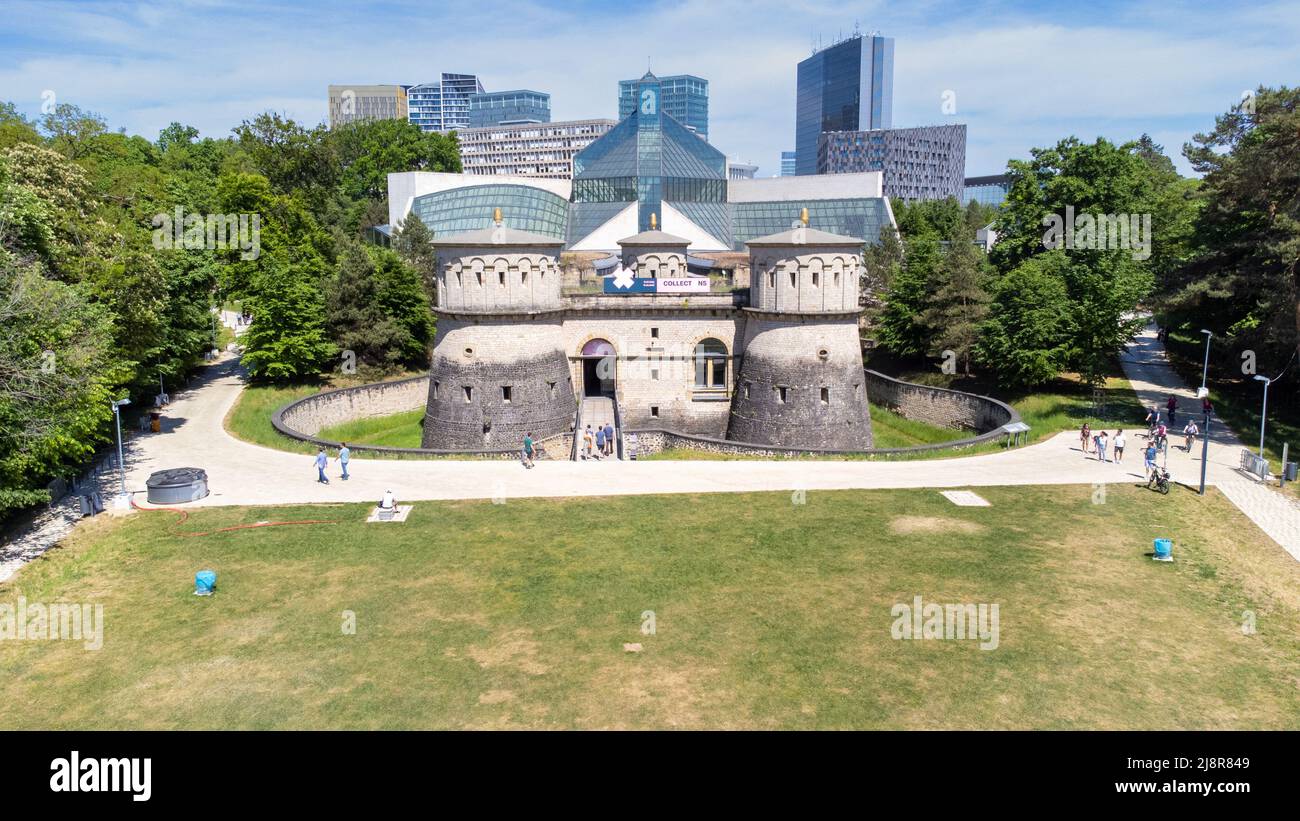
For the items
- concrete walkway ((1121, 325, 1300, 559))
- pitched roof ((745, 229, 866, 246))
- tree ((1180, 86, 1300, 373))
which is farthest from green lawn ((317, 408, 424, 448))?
tree ((1180, 86, 1300, 373))

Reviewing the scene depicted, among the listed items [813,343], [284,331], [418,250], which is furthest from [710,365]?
[418,250]

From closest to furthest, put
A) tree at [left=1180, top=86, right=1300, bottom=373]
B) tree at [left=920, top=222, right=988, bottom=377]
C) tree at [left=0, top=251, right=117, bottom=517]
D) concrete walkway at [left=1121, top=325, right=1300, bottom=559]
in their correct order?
tree at [left=0, top=251, right=117, bottom=517] < concrete walkway at [left=1121, top=325, right=1300, bottom=559] < tree at [left=1180, top=86, right=1300, bottom=373] < tree at [left=920, top=222, right=988, bottom=377]

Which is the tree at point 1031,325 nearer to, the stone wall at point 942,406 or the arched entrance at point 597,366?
the stone wall at point 942,406

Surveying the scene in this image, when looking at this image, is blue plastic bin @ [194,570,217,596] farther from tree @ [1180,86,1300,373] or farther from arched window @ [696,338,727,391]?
tree @ [1180,86,1300,373]

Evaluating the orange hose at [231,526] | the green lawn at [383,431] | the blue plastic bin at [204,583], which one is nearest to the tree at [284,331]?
the green lawn at [383,431]

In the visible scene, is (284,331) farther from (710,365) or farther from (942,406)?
(942,406)

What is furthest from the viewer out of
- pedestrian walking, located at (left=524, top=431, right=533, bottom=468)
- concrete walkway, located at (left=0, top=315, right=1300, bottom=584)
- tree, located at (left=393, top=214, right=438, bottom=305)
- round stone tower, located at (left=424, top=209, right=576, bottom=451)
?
tree, located at (left=393, top=214, right=438, bottom=305)

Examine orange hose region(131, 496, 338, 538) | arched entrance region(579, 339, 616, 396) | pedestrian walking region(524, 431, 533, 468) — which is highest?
arched entrance region(579, 339, 616, 396)

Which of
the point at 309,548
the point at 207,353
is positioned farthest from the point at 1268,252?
the point at 207,353
